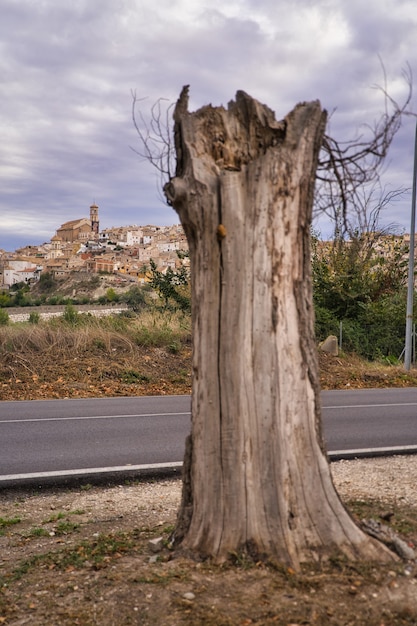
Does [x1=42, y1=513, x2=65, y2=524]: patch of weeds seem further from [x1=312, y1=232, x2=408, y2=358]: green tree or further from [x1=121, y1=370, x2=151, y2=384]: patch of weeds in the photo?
[x1=312, y1=232, x2=408, y2=358]: green tree

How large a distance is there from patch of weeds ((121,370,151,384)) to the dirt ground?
766cm

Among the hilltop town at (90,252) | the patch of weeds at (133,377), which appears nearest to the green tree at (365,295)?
the patch of weeds at (133,377)

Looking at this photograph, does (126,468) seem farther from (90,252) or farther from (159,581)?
(90,252)

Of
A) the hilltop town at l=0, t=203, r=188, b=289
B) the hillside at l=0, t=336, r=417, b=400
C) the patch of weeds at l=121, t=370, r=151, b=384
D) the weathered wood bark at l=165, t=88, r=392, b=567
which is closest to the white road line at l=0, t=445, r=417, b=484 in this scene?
the weathered wood bark at l=165, t=88, r=392, b=567

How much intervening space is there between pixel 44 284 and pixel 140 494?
10397cm

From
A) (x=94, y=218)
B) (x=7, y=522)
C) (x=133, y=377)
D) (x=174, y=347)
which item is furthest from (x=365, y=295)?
(x=94, y=218)

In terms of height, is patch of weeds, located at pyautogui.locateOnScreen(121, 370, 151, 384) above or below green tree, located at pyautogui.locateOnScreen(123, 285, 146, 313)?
below

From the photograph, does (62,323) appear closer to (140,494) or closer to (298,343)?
(140,494)

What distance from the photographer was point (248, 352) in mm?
3518

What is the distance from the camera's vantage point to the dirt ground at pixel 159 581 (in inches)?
123

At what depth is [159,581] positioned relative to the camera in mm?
3449

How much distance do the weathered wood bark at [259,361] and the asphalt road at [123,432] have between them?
341 centimetres

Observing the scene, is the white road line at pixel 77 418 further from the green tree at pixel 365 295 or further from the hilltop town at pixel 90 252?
the hilltop town at pixel 90 252

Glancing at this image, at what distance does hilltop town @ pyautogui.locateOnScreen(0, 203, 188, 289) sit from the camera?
4540 inches
